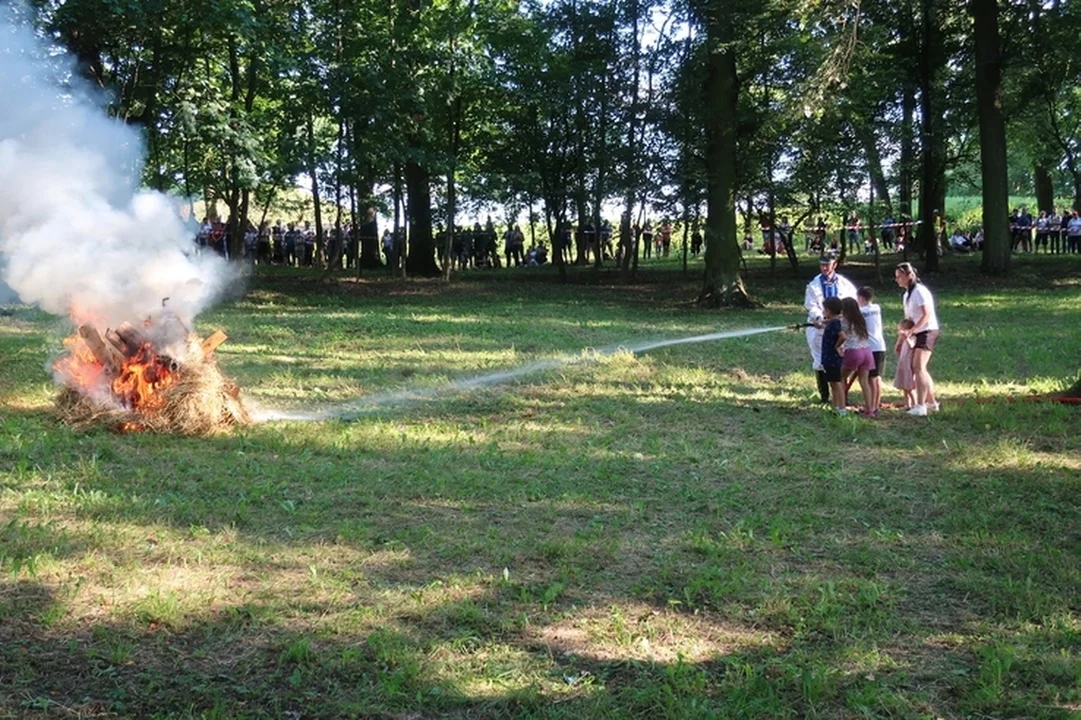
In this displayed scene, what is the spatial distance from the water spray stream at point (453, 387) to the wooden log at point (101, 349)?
134 centimetres

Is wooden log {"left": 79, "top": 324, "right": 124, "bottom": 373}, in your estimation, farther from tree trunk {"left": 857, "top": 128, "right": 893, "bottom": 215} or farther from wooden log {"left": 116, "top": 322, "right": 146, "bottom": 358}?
tree trunk {"left": 857, "top": 128, "right": 893, "bottom": 215}

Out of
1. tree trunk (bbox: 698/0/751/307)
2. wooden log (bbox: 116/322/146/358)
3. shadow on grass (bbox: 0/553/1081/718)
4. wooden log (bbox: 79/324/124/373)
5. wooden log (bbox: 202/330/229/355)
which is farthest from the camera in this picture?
tree trunk (bbox: 698/0/751/307)

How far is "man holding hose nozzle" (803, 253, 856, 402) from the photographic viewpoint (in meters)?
10.8

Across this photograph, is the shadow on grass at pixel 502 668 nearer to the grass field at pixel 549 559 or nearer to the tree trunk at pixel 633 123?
the grass field at pixel 549 559

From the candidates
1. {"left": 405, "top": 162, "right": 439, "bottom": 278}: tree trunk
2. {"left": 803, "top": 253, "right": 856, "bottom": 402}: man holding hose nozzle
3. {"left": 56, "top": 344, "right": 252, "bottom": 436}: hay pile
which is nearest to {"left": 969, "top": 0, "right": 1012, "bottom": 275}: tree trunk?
{"left": 405, "top": 162, "right": 439, "bottom": 278}: tree trunk

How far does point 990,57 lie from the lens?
79.0ft

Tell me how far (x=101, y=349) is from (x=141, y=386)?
1.63ft

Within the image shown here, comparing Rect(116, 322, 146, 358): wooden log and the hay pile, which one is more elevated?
Rect(116, 322, 146, 358): wooden log

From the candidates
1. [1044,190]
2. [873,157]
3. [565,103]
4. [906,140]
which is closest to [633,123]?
[565,103]

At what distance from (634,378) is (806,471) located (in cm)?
461

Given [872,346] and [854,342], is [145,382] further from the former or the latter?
[872,346]

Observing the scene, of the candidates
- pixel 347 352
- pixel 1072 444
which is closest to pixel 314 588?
pixel 1072 444

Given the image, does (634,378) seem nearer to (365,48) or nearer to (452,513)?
(452,513)

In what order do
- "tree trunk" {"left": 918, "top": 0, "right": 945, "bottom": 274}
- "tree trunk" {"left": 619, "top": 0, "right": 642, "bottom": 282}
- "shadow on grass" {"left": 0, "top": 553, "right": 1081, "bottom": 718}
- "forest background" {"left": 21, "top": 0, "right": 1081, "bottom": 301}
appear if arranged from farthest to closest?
"tree trunk" {"left": 918, "top": 0, "right": 945, "bottom": 274} → "tree trunk" {"left": 619, "top": 0, "right": 642, "bottom": 282} → "forest background" {"left": 21, "top": 0, "right": 1081, "bottom": 301} → "shadow on grass" {"left": 0, "top": 553, "right": 1081, "bottom": 718}
